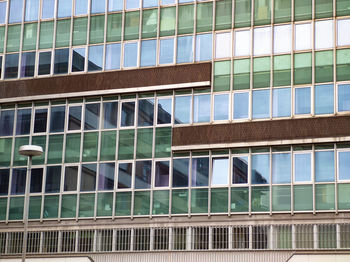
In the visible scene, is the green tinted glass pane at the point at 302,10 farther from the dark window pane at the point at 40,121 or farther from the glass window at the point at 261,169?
the dark window pane at the point at 40,121

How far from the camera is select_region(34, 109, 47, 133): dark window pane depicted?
40.0 meters

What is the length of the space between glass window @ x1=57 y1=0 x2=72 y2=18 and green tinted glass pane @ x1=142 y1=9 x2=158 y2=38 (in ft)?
13.2

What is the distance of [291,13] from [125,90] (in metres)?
8.19

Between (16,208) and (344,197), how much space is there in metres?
15.3

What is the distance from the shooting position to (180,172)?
36.8m

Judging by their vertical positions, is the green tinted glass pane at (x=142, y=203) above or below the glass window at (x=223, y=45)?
below

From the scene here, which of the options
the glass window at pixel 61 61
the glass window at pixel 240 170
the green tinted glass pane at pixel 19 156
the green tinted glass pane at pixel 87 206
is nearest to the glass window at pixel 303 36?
the glass window at pixel 240 170

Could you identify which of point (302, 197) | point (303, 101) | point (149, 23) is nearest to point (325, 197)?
point (302, 197)

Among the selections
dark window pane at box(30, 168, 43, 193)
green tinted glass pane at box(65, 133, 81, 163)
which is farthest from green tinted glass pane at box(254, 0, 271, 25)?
dark window pane at box(30, 168, 43, 193)

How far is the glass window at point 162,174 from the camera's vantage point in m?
37.0

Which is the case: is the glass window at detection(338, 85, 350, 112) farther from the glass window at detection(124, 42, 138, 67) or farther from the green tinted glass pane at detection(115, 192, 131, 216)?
the green tinted glass pane at detection(115, 192, 131, 216)

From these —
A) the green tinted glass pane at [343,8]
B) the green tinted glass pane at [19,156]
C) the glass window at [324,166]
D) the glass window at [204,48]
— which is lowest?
the glass window at [324,166]

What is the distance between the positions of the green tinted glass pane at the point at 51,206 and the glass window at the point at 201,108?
7.47 metres

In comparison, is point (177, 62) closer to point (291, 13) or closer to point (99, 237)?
point (291, 13)
